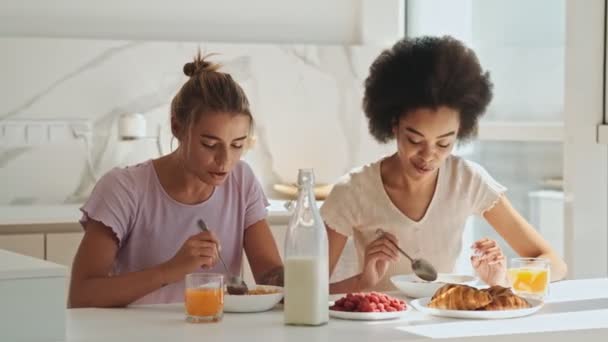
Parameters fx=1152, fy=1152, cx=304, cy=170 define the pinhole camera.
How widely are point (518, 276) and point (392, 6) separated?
2450mm

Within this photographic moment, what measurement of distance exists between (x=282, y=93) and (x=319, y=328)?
2554 mm

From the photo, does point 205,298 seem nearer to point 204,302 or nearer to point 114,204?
point 204,302

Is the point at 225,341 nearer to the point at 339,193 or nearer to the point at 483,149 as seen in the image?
the point at 339,193

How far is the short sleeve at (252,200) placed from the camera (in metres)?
2.71

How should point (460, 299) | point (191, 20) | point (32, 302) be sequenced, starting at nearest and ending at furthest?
point (32, 302) → point (460, 299) → point (191, 20)

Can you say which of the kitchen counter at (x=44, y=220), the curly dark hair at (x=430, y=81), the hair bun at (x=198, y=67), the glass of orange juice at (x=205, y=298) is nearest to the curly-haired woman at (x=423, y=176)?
the curly dark hair at (x=430, y=81)

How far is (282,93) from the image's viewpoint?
177 inches

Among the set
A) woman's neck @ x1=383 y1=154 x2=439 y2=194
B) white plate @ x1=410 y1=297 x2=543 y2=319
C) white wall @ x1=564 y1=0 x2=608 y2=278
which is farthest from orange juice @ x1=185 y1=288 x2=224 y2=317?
white wall @ x1=564 y1=0 x2=608 y2=278

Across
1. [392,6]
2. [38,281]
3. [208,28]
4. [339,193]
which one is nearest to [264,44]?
[208,28]

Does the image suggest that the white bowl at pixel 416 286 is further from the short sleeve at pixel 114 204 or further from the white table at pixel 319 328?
the short sleeve at pixel 114 204

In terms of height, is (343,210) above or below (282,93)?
below

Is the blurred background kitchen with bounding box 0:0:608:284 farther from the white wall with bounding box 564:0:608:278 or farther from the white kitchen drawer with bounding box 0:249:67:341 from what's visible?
the white kitchen drawer with bounding box 0:249:67:341

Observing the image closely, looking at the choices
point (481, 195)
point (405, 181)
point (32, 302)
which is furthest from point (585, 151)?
point (32, 302)

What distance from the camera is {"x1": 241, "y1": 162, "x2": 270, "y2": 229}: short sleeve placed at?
2711mm
